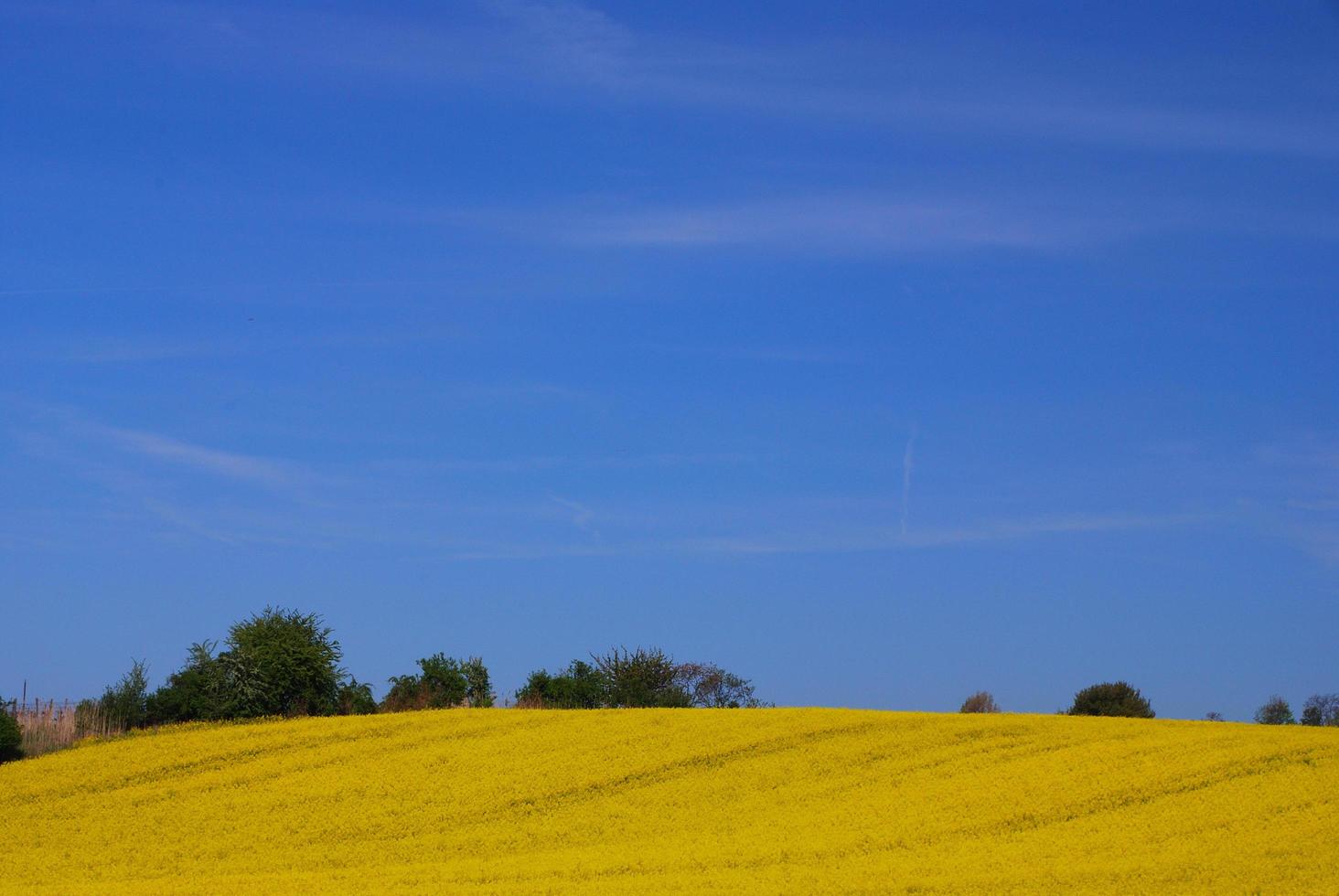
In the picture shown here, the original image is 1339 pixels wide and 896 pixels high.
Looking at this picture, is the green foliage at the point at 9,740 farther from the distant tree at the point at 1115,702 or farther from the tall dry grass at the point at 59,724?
the distant tree at the point at 1115,702

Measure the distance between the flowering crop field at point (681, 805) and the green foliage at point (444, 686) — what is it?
7.15 metres

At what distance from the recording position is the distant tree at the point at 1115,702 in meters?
52.3

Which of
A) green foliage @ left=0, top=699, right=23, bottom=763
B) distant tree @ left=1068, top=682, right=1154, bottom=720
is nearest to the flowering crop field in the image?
green foliage @ left=0, top=699, right=23, bottom=763

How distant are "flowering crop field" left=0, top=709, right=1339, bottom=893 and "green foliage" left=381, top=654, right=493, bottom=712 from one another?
7146 millimetres

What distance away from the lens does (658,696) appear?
176ft

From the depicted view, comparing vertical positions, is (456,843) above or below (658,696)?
below

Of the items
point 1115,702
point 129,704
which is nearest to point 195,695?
point 129,704

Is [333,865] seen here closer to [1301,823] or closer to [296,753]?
[296,753]

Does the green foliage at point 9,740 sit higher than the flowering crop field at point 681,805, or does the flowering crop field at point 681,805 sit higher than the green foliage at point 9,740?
the green foliage at point 9,740

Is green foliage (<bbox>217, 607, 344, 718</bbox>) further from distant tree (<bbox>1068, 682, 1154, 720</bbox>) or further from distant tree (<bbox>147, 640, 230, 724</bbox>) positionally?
distant tree (<bbox>1068, 682, 1154, 720</bbox>)

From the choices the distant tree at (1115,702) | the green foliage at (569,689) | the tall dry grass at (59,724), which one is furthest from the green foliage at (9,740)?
the distant tree at (1115,702)

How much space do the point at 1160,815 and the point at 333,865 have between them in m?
17.7

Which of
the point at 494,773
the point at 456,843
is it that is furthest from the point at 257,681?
the point at 456,843

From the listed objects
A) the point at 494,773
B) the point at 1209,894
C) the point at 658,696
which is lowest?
the point at 1209,894
